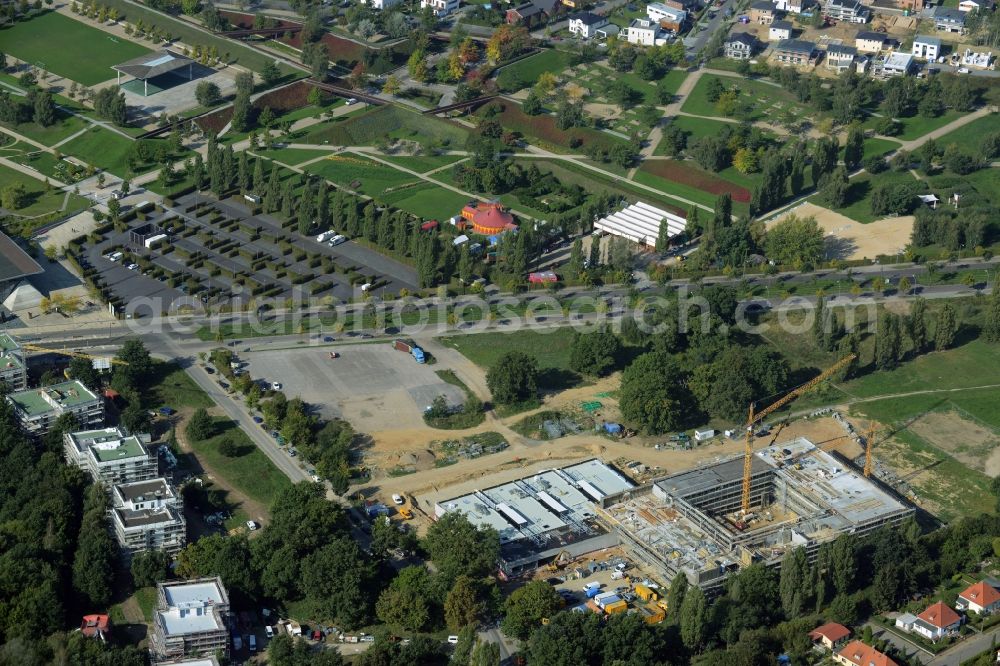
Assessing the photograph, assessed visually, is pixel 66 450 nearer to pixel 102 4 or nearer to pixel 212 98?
pixel 212 98

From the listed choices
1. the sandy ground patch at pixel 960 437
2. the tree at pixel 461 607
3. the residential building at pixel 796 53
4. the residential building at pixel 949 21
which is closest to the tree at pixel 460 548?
the tree at pixel 461 607

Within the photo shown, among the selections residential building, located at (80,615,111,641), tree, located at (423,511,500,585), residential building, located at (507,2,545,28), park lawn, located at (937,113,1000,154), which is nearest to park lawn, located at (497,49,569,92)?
residential building, located at (507,2,545,28)

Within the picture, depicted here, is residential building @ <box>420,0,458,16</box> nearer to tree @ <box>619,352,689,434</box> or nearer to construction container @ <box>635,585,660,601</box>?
tree @ <box>619,352,689,434</box>

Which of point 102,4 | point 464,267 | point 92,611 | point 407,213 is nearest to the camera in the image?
point 92,611

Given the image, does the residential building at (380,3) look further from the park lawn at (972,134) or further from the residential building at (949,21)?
the park lawn at (972,134)

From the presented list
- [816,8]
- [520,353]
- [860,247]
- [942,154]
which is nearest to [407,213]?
[520,353]

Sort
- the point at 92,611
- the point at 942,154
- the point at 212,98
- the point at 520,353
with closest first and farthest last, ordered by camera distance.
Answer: the point at 92,611
the point at 520,353
the point at 942,154
the point at 212,98

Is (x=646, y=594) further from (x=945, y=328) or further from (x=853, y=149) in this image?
(x=853, y=149)

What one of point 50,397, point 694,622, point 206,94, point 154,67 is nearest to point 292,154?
point 206,94
